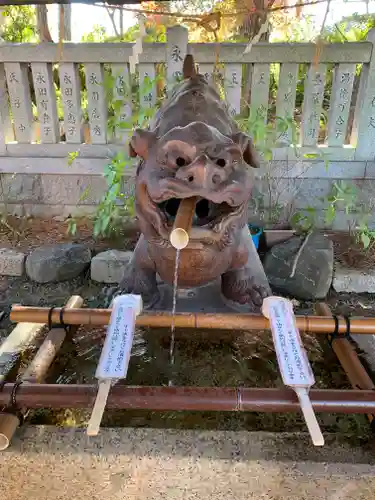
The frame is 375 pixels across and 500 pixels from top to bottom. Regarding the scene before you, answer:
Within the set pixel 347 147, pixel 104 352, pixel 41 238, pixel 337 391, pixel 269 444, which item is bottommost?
pixel 41 238

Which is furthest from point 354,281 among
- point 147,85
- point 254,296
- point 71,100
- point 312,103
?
point 71,100

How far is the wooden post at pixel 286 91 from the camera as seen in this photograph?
4.00m

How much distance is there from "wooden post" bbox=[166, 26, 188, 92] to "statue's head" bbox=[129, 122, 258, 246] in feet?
6.73

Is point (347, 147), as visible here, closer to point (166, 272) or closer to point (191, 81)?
point (191, 81)

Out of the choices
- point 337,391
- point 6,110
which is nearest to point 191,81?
point 337,391

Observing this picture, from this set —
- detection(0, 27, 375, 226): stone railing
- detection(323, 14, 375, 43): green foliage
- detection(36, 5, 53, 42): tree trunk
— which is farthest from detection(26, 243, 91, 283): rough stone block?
detection(323, 14, 375, 43): green foliage

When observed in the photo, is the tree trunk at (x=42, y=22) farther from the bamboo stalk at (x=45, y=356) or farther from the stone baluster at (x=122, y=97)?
the bamboo stalk at (x=45, y=356)

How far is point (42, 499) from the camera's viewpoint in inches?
59.7

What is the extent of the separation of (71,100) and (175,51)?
1.08 metres

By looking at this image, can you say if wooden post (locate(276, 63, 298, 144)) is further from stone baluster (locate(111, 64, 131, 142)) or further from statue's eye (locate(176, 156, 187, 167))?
statue's eye (locate(176, 156, 187, 167))

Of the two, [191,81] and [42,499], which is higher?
[191,81]

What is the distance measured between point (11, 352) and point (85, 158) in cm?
254

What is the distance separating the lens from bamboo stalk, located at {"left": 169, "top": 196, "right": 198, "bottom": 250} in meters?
1.82

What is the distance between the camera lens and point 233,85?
404 cm
